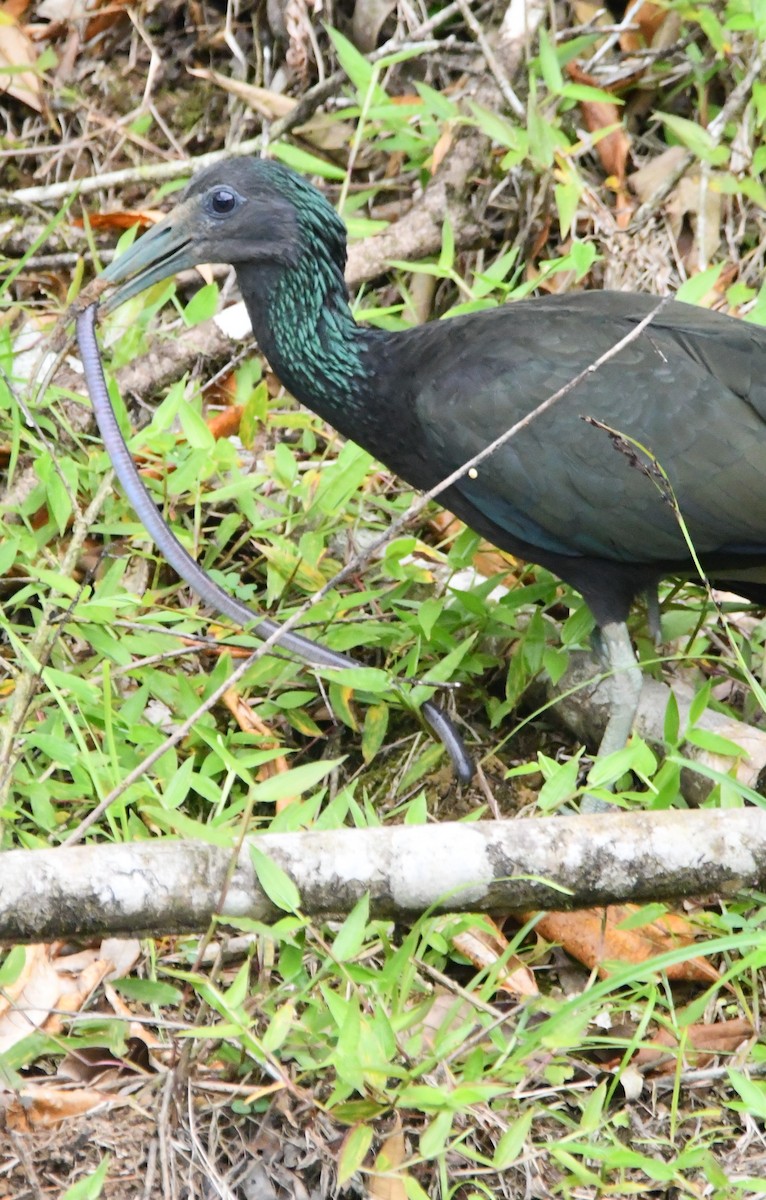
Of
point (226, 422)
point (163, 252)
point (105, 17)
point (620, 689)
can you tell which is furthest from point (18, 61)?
point (620, 689)

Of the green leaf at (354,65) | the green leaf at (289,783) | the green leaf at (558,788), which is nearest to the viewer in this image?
the green leaf at (289,783)

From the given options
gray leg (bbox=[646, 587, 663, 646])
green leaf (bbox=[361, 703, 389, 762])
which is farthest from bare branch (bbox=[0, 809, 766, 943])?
gray leg (bbox=[646, 587, 663, 646])

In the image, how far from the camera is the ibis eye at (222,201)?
4609 millimetres

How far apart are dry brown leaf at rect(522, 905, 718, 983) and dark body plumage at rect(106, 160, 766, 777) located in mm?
695

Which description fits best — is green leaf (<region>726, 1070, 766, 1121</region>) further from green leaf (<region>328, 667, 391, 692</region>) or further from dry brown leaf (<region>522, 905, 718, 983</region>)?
green leaf (<region>328, 667, 391, 692</region>)

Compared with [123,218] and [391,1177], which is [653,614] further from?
[123,218]

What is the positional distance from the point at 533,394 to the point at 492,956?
5.25 feet

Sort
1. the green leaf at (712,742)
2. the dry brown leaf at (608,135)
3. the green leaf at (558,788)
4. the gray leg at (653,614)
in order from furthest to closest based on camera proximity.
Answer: the dry brown leaf at (608,135) < the gray leg at (653,614) < the green leaf at (712,742) < the green leaf at (558,788)

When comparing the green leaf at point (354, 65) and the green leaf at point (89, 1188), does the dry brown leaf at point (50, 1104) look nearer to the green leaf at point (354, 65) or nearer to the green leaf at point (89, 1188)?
the green leaf at point (89, 1188)

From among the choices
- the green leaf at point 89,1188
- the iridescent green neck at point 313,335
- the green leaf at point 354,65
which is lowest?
the green leaf at point 89,1188

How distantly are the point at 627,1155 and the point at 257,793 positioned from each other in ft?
3.23

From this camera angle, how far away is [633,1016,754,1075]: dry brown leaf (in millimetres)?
3531

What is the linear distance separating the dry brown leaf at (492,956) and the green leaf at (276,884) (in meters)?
0.95

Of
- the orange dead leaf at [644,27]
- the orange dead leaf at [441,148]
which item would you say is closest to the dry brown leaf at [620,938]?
the orange dead leaf at [441,148]
